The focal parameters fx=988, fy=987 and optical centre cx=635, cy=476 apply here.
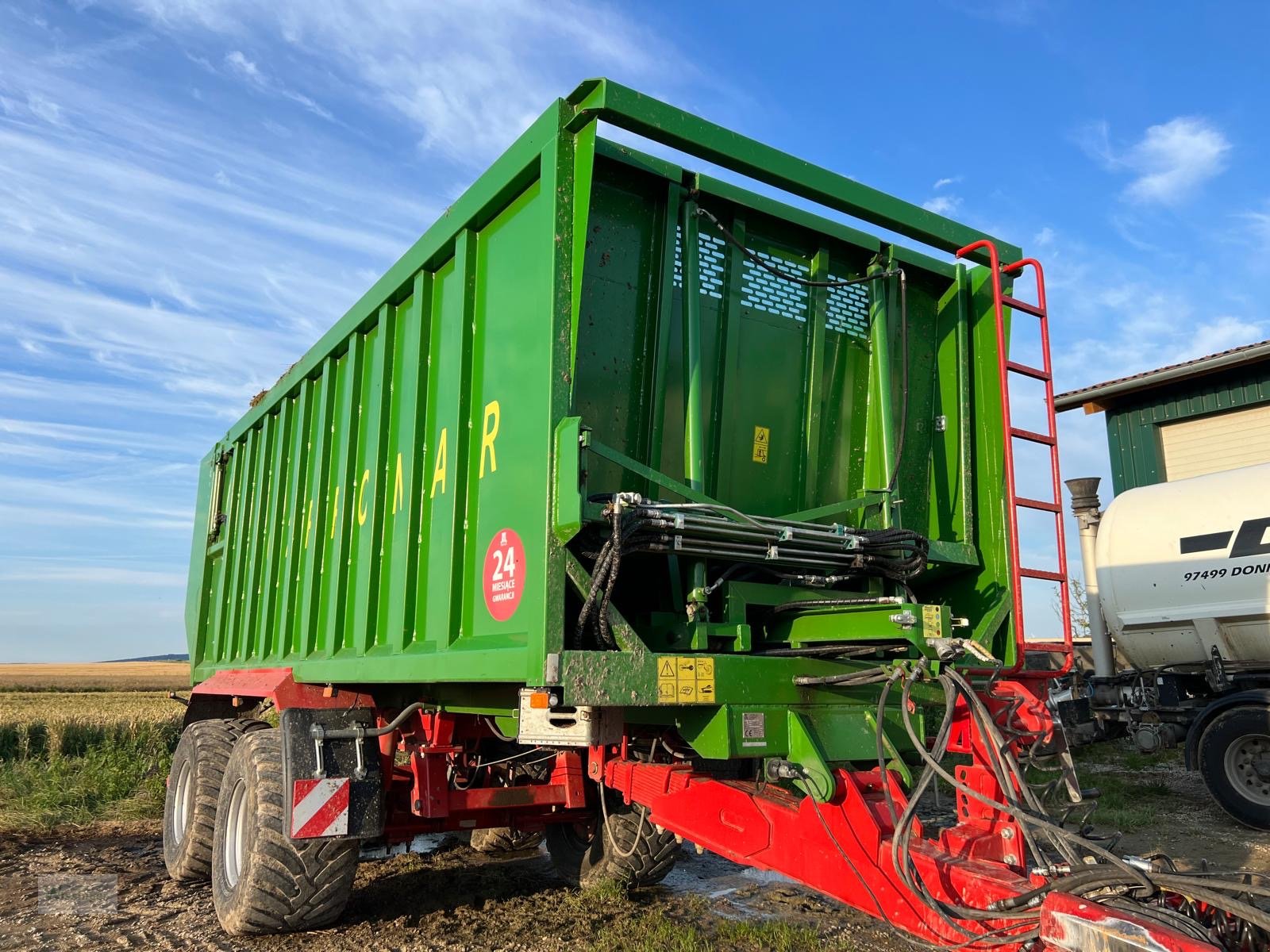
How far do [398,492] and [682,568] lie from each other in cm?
152

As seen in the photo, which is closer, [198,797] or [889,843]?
[889,843]

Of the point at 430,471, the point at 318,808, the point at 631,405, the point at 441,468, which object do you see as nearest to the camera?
the point at 631,405

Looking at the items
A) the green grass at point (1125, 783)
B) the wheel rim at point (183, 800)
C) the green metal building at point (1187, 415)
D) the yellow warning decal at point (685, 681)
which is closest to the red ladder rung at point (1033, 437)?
the yellow warning decal at point (685, 681)

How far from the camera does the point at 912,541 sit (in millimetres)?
3773

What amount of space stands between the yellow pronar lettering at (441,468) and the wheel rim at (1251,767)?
6.88m

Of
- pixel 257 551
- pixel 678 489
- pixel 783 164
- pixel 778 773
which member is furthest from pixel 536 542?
pixel 257 551

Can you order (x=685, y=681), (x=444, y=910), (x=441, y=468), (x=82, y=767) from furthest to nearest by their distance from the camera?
1. (x=82, y=767)
2. (x=444, y=910)
3. (x=441, y=468)
4. (x=685, y=681)

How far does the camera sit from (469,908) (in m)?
5.25

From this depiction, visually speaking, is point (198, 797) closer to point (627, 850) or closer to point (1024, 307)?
point (627, 850)

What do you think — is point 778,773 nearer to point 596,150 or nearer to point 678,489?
point 678,489

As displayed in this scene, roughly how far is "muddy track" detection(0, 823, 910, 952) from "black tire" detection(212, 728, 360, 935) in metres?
0.13

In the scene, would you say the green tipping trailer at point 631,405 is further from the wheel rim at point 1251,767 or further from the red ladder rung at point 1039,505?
the wheel rim at point 1251,767

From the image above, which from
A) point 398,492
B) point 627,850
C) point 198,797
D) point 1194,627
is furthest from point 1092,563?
point 198,797

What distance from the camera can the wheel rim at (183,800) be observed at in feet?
19.8
